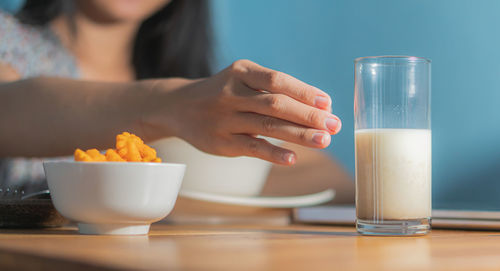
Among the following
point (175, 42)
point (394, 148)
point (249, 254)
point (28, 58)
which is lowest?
point (249, 254)

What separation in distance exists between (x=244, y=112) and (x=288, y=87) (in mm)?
128

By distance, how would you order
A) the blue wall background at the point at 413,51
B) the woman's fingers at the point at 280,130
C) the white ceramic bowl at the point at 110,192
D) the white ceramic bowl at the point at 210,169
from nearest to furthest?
1. the white ceramic bowl at the point at 110,192
2. the woman's fingers at the point at 280,130
3. the white ceramic bowl at the point at 210,169
4. the blue wall background at the point at 413,51

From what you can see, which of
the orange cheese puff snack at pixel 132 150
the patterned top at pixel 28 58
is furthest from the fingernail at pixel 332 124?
the patterned top at pixel 28 58

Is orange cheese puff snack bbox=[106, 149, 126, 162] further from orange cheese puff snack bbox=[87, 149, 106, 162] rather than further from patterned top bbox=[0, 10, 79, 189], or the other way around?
patterned top bbox=[0, 10, 79, 189]

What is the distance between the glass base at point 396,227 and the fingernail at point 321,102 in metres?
0.17

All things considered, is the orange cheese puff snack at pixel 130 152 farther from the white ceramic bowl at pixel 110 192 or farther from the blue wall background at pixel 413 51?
the blue wall background at pixel 413 51

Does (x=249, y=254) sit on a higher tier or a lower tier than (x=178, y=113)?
lower

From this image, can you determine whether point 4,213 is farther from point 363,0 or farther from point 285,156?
point 363,0

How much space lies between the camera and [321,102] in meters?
0.75

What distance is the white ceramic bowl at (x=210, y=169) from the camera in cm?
107

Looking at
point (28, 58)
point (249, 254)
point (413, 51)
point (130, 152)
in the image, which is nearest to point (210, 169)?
point (130, 152)

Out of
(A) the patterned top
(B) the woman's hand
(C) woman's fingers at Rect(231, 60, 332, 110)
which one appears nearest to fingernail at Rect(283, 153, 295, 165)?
(B) the woman's hand

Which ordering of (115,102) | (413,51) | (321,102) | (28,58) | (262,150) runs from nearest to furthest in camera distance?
(321,102), (262,150), (115,102), (28,58), (413,51)

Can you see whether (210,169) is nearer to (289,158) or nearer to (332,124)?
(289,158)
